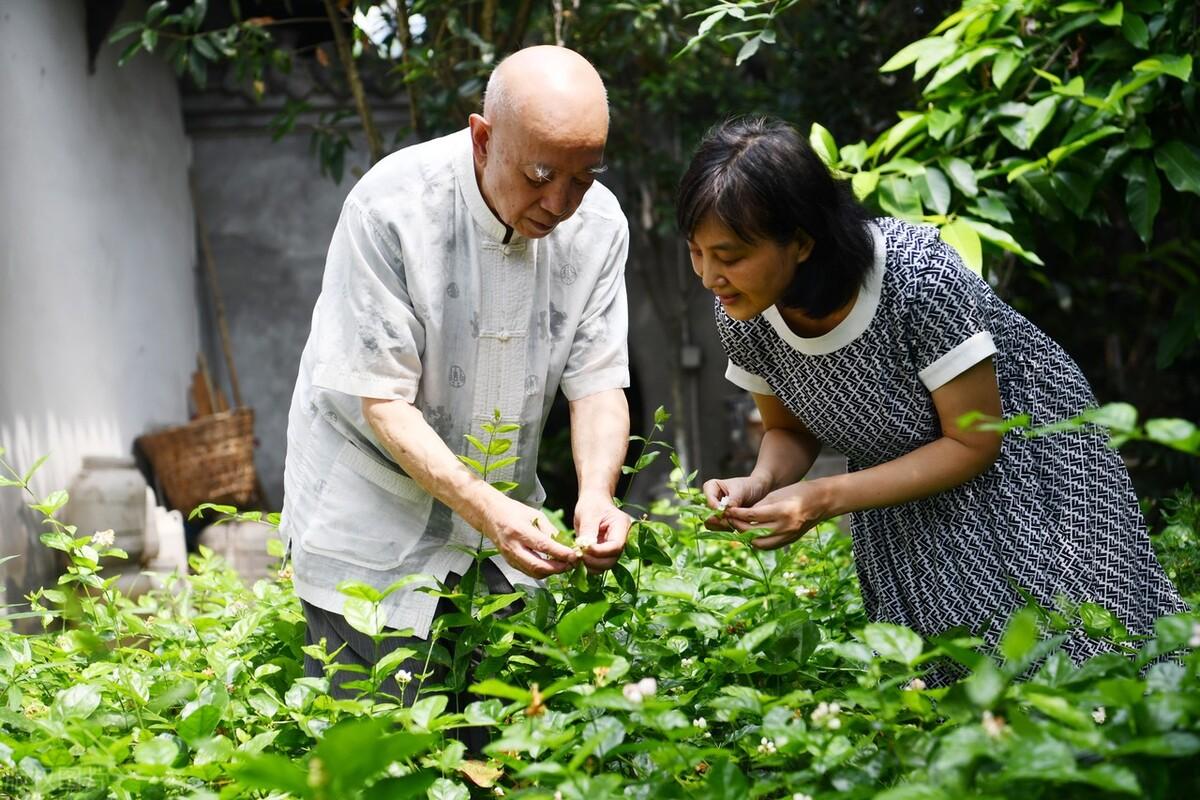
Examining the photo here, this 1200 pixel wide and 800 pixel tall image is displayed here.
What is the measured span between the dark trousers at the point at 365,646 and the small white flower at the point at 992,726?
0.94 m

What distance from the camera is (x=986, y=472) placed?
6.19 ft

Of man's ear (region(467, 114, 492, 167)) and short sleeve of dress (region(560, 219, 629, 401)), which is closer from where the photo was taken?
man's ear (region(467, 114, 492, 167))

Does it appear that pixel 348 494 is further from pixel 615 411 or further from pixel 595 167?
pixel 595 167

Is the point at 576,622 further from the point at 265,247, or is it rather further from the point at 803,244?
the point at 265,247

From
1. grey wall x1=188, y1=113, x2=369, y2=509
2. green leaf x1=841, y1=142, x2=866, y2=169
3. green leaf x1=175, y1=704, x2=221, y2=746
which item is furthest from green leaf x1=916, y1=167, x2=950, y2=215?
grey wall x1=188, y1=113, x2=369, y2=509

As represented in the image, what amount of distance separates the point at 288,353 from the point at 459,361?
19.0ft

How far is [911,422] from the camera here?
6.11ft

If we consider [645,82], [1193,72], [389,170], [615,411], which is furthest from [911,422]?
[645,82]

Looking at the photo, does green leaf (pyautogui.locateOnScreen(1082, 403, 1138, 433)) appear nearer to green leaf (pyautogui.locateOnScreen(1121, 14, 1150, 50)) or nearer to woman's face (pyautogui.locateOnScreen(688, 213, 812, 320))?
woman's face (pyautogui.locateOnScreen(688, 213, 812, 320))

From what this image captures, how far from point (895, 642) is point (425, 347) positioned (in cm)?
96

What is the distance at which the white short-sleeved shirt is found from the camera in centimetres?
190

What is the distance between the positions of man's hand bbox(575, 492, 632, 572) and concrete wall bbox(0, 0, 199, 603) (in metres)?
2.72

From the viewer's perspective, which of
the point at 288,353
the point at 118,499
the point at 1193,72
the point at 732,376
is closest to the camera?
the point at 732,376

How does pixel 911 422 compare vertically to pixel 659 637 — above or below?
above
